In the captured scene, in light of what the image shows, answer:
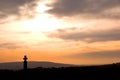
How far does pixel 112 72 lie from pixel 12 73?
32.7 ft

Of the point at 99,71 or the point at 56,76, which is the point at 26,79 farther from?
the point at 99,71

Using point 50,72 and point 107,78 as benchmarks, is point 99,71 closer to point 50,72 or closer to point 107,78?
point 107,78

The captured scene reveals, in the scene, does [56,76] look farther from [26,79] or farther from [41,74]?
[26,79]

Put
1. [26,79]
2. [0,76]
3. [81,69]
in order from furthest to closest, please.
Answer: [81,69]
[0,76]
[26,79]

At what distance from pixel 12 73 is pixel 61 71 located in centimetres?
482

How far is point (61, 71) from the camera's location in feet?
112

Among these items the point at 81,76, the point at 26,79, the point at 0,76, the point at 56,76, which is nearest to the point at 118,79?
the point at 81,76

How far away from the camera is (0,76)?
1302 inches

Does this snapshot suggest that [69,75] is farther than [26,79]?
Yes

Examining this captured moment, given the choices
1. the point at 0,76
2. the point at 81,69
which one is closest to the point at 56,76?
the point at 81,69

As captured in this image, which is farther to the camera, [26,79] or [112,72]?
[112,72]

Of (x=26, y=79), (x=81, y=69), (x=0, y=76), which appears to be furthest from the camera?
(x=81, y=69)

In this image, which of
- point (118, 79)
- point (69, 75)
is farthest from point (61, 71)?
point (118, 79)

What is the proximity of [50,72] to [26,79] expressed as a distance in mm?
3506
